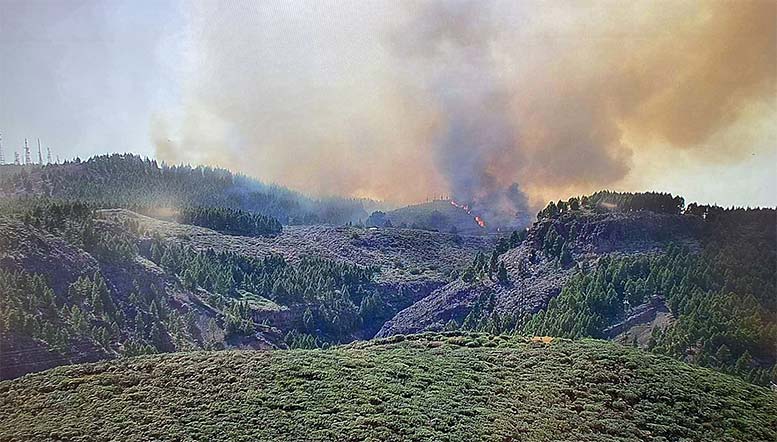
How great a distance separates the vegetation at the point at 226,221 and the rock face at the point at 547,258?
38461 mm

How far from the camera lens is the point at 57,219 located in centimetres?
7275

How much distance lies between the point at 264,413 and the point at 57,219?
56.8 meters

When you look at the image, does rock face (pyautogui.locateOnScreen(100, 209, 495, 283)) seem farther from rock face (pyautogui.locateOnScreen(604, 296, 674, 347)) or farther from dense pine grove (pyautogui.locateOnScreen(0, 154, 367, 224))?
rock face (pyautogui.locateOnScreen(604, 296, 674, 347))

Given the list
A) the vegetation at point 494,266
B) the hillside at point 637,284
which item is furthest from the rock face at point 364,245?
the hillside at point 637,284

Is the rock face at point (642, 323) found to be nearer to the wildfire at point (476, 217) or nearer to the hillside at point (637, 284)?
the hillside at point (637, 284)

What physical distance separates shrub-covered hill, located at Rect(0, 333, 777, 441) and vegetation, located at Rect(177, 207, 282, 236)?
2950 inches

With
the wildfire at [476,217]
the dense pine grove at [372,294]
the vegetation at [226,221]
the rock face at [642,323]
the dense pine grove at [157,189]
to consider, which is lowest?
the rock face at [642,323]

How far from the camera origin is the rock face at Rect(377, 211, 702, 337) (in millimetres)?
68875

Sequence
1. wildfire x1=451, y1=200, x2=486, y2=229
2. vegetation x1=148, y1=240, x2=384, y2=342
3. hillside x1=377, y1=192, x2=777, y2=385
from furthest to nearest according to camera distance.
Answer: wildfire x1=451, y1=200, x2=486, y2=229, vegetation x1=148, y1=240, x2=384, y2=342, hillside x1=377, y1=192, x2=777, y2=385

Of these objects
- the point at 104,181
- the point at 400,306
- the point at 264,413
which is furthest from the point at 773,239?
the point at 104,181

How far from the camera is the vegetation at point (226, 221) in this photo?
107938mm

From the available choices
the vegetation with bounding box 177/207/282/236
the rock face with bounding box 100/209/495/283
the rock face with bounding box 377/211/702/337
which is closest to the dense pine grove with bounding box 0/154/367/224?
the vegetation with bounding box 177/207/282/236

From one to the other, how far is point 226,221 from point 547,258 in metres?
57.5

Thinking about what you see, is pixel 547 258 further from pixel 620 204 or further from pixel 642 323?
pixel 642 323
